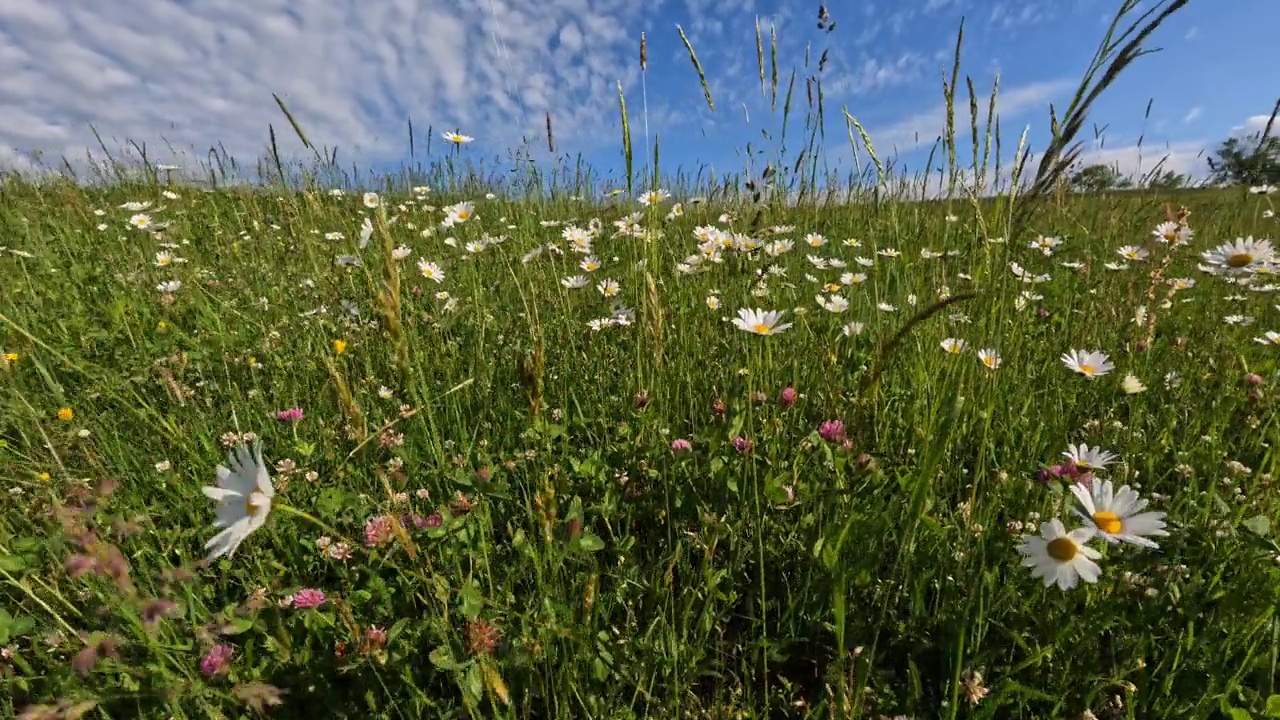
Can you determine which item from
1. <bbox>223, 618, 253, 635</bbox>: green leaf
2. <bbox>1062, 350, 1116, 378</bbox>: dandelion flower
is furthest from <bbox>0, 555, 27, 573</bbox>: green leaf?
<bbox>1062, 350, 1116, 378</bbox>: dandelion flower

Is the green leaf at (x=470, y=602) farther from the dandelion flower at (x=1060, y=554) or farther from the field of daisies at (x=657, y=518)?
the dandelion flower at (x=1060, y=554)

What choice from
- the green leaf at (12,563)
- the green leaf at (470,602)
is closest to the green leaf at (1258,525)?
the green leaf at (470,602)

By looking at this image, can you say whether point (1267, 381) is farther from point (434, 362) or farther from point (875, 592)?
point (434, 362)

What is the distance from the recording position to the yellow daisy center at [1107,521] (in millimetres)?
1094

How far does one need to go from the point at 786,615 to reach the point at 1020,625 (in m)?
0.44

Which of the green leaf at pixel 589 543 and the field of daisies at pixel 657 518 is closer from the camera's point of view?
the field of daisies at pixel 657 518

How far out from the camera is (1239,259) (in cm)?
235

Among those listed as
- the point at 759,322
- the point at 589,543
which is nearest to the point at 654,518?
the point at 589,543

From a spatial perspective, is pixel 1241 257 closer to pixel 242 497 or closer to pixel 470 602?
pixel 470 602

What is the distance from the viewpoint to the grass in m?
1.06

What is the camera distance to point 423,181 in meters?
5.90

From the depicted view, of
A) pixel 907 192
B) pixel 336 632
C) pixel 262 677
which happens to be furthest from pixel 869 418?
pixel 907 192

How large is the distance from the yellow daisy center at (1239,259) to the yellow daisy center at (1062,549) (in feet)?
6.77

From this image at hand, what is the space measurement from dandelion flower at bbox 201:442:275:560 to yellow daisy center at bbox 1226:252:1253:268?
3.14m
